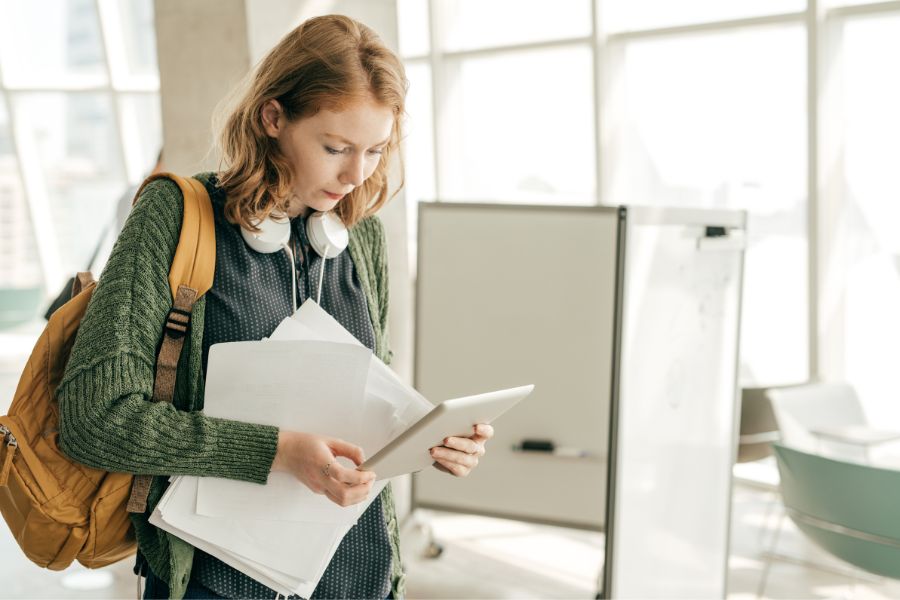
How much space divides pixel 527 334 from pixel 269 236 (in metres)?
2.08

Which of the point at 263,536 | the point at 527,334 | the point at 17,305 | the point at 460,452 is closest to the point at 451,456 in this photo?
the point at 460,452

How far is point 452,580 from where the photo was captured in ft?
12.1

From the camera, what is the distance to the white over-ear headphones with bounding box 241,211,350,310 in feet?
4.20

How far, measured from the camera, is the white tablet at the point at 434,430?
1.11 m

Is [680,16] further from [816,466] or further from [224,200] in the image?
[224,200]

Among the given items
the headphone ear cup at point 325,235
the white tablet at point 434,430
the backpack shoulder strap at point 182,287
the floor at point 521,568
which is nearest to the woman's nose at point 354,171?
the headphone ear cup at point 325,235

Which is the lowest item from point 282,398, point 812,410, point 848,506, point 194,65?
point 848,506

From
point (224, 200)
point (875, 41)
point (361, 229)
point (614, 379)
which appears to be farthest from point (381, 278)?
point (875, 41)

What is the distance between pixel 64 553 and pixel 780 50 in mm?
4499

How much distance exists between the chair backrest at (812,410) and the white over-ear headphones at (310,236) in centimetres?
253

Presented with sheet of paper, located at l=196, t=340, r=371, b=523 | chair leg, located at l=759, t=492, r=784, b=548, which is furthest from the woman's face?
chair leg, located at l=759, t=492, r=784, b=548

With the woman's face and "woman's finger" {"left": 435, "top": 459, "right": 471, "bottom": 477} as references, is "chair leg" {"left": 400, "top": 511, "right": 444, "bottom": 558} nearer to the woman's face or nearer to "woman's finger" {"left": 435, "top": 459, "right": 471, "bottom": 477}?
"woman's finger" {"left": 435, "top": 459, "right": 471, "bottom": 477}

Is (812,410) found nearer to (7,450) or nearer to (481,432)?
(481,432)

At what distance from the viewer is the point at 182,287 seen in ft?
3.85
